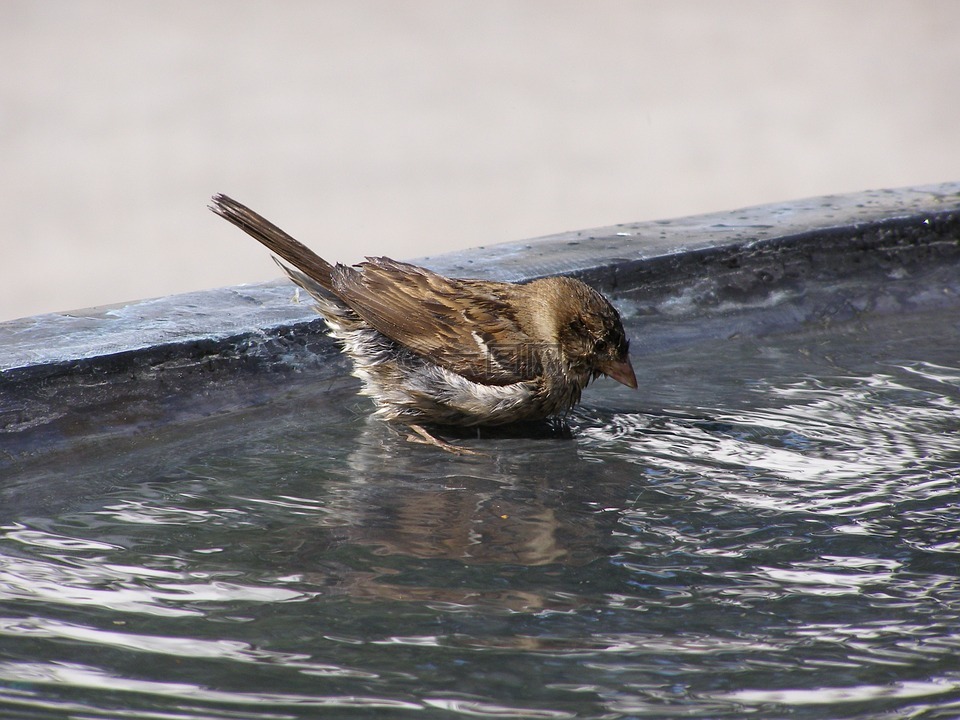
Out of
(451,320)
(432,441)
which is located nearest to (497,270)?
(451,320)

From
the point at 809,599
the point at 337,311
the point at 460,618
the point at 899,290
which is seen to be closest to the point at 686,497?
the point at 809,599

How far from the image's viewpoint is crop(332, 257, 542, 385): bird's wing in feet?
12.9

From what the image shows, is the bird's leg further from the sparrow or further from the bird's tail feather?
the bird's tail feather

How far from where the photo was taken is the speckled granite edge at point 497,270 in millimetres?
3648

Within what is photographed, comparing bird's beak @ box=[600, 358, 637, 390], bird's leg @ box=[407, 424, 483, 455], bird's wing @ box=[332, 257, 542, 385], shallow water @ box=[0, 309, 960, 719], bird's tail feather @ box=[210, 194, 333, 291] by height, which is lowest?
shallow water @ box=[0, 309, 960, 719]

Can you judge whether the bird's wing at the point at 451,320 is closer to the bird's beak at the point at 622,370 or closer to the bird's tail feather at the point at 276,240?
the bird's tail feather at the point at 276,240

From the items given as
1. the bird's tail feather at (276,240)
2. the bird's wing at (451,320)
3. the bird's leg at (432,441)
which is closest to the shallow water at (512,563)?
the bird's leg at (432,441)

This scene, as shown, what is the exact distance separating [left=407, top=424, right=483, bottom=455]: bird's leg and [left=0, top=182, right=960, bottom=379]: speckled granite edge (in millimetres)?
508

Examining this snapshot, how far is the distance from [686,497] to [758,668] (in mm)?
912

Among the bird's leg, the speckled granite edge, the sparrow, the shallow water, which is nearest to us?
the shallow water

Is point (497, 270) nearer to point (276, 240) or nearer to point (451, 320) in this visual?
point (451, 320)

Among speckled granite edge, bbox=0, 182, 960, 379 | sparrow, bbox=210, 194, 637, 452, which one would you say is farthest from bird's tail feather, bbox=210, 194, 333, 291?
speckled granite edge, bbox=0, 182, 960, 379

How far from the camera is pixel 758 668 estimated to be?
233cm

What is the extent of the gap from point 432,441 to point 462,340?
350mm
